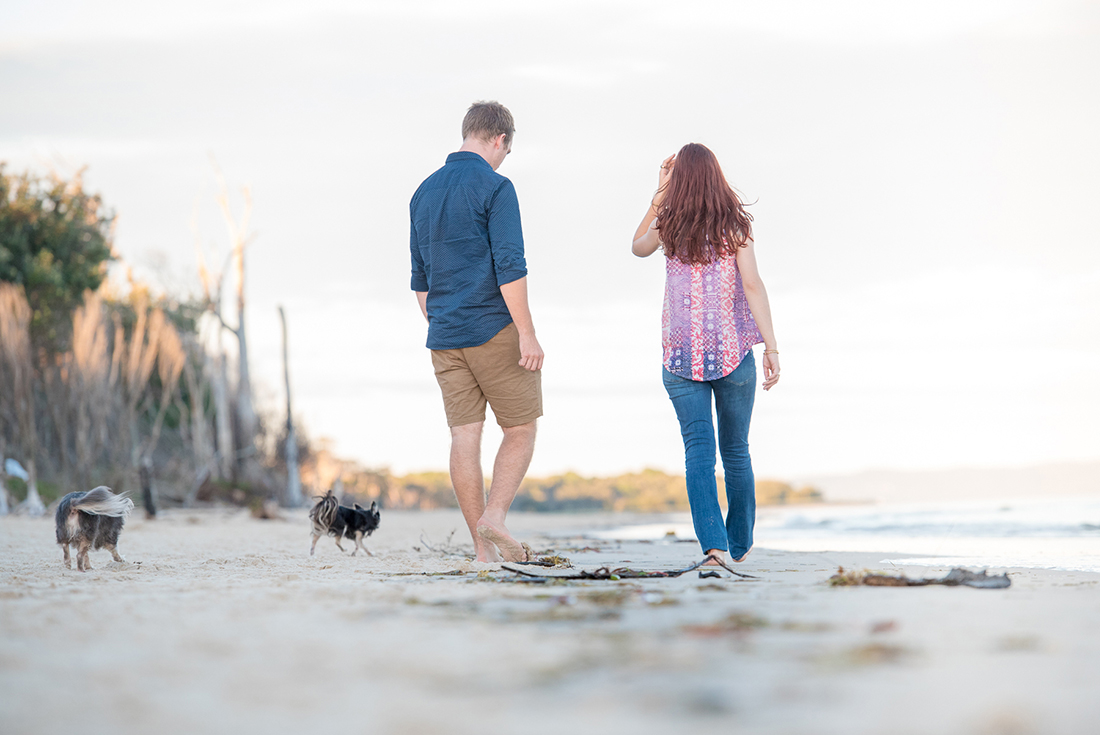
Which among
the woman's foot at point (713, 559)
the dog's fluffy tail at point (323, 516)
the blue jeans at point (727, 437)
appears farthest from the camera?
the dog's fluffy tail at point (323, 516)

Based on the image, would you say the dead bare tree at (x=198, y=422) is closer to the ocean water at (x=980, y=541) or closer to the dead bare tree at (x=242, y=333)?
the dead bare tree at (x=242, y=333)

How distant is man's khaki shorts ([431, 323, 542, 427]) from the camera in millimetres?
4148

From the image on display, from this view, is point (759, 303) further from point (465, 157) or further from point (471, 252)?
point (465, 157)

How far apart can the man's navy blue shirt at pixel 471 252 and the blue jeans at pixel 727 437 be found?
2.78 feet

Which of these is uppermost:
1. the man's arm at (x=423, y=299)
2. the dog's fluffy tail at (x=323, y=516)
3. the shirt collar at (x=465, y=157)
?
the shirt collar at (x=465, y=157)

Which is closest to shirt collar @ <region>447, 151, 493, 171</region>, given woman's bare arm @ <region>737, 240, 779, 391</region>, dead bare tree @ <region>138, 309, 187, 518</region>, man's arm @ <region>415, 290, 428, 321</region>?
man's arm @ <region>415, 290, 428, 321</region>

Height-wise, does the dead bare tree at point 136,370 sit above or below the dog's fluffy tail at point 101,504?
above

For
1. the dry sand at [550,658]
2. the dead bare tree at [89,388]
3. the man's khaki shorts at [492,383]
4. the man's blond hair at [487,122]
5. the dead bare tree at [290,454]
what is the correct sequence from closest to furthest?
the dry sand at [550,658], the man's khaki shorts at [492,383], the man's blond hair at [487,122], the dead bare tree at [89,388], the dead bare tree at [290,454]

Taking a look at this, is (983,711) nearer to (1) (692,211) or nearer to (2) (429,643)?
(2) (429,643)

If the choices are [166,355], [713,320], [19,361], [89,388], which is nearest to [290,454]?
[166,355]

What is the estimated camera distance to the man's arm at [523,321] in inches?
159

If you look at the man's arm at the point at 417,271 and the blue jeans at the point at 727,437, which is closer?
the blue jeans at the point at 727,437

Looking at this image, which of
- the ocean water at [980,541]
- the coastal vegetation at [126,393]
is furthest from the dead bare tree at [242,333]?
the ocean water at [980,541]

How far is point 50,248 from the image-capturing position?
1667 cm
